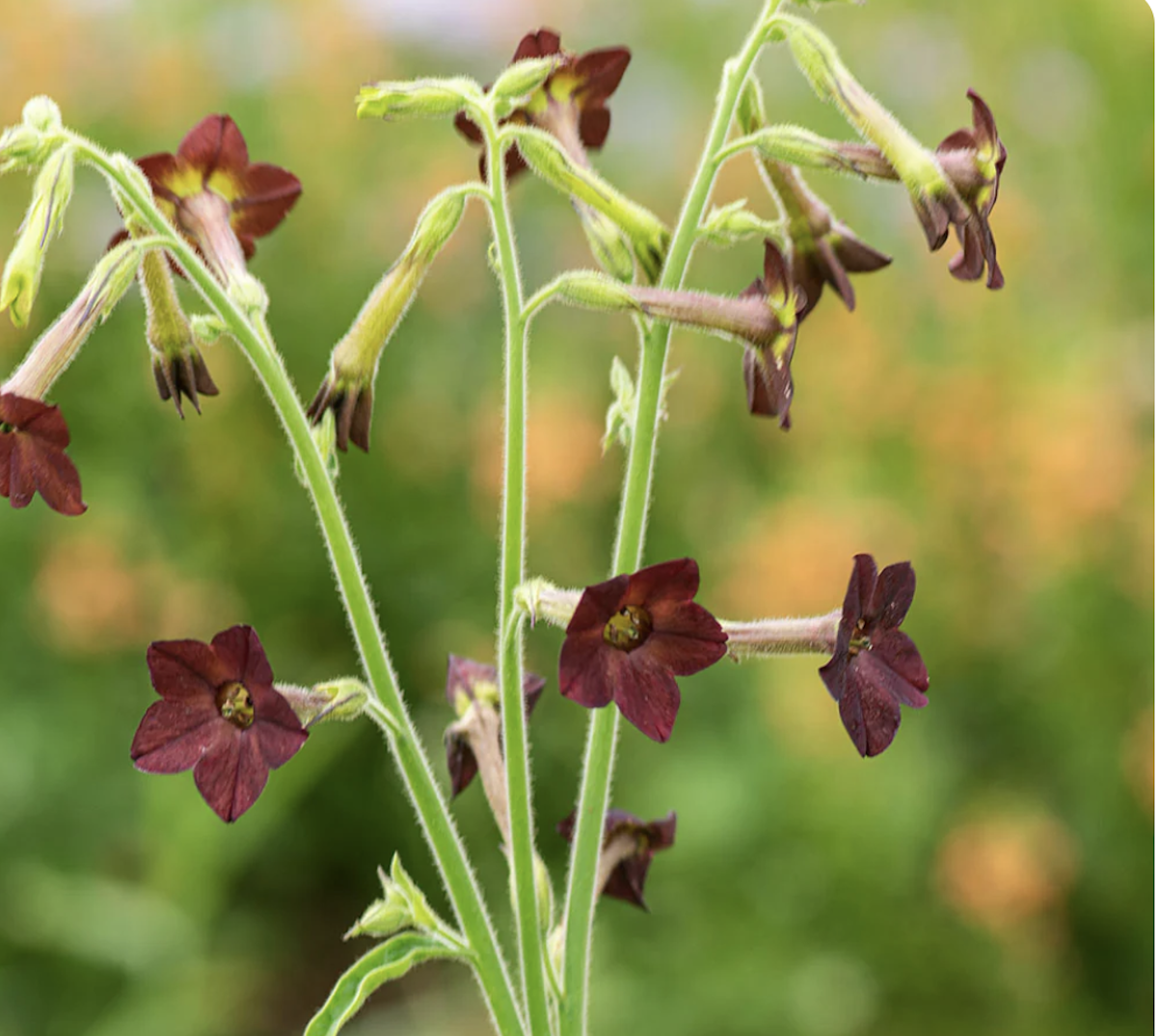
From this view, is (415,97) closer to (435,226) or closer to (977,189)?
(435,226)

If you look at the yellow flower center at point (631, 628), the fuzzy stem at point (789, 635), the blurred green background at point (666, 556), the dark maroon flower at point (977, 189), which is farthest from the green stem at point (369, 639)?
the blurred green background at point (666, 556)

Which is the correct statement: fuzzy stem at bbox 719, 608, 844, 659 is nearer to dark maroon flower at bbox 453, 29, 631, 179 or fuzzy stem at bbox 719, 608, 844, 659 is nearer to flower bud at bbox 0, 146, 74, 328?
dark maroon flower at bbox 453, 29, 631, 179

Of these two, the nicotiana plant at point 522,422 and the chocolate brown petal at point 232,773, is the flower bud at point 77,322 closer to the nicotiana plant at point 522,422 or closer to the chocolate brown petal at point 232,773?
the nicotiana plant at point 522,422

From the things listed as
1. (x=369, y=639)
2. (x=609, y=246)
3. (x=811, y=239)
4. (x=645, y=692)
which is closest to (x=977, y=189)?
(x=811, y=239)

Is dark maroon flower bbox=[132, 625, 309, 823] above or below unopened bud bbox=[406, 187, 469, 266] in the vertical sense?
below

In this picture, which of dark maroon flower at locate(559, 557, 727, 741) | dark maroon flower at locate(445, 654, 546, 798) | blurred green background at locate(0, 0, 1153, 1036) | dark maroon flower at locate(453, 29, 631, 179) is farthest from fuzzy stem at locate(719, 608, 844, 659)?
blurred green background at locate(0, 0, 1153, 1036)

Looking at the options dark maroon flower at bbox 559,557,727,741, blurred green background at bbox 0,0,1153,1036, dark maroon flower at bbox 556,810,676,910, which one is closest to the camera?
dark maroon flower at bbox 559,557,727,741

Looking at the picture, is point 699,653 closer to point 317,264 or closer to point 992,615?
point 992,615
